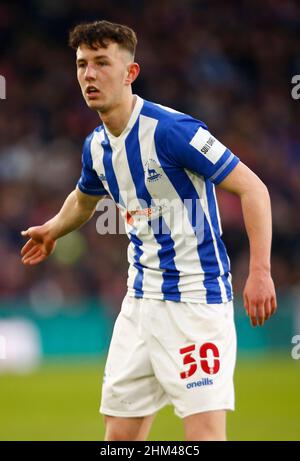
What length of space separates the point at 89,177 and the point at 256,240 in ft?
3.50

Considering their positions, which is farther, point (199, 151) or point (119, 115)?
point (119, 115)

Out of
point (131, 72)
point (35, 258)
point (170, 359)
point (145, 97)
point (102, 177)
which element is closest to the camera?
point (170, 359)

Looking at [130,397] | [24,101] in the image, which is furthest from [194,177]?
[24,101]

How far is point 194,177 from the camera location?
451 cm

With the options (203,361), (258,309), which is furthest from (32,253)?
(258,309)

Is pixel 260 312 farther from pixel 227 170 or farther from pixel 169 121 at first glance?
pixel 169 121

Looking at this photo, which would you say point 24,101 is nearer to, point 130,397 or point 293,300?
point 293,300

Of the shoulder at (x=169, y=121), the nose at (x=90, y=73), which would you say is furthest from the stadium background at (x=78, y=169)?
the nose at (x=90, y=73)

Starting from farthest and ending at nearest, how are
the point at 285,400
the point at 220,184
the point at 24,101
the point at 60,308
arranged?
the point at 24,101
the point at 60,308
the point at 285,400
the point at 220,184

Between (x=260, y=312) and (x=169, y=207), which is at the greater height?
(x=169, y=207)

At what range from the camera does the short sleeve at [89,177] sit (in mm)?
4871

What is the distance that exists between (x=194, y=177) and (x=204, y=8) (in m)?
14.1

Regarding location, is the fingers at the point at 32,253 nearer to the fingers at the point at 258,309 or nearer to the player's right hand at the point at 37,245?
the player's right hand at the point at 37,245

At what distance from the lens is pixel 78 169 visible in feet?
50.9
